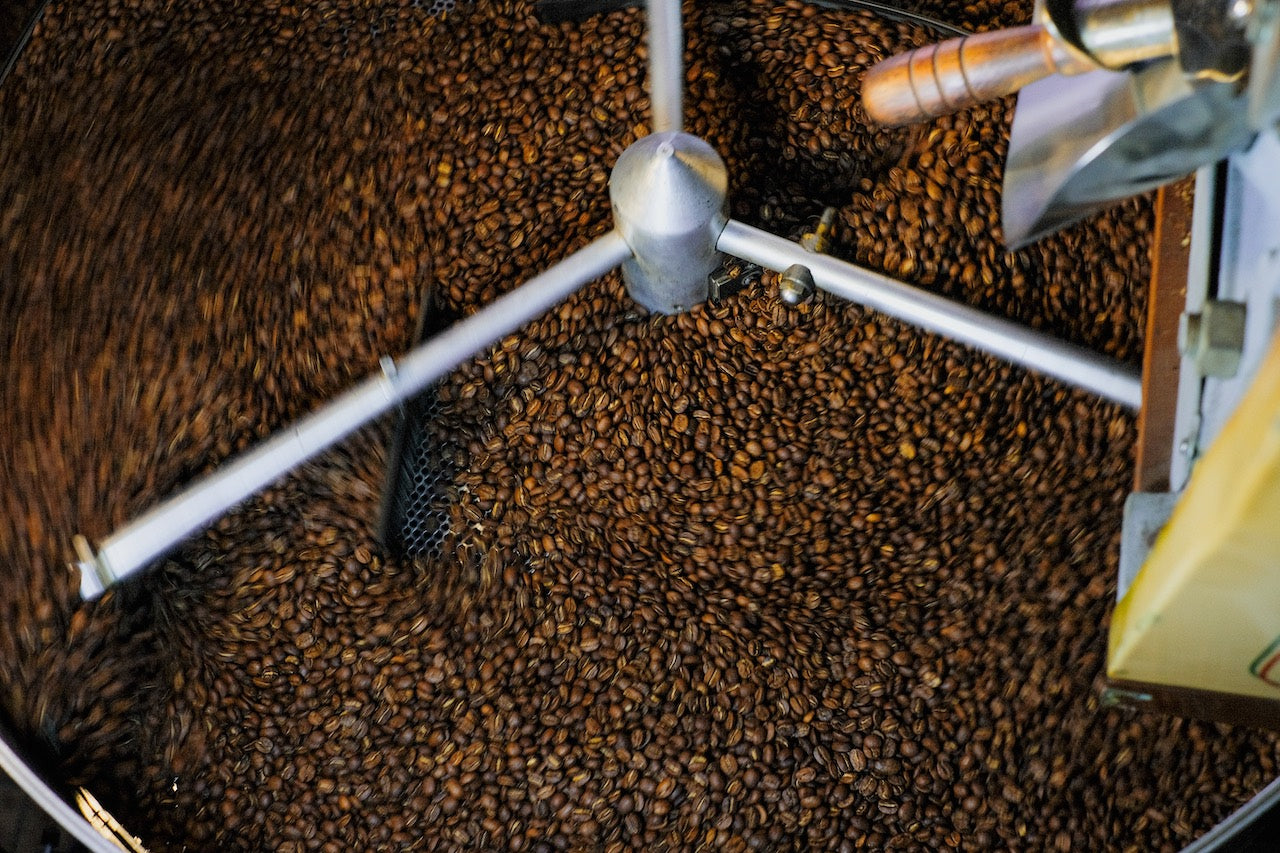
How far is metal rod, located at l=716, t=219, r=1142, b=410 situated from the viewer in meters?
0.95

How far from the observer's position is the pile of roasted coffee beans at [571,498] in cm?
114

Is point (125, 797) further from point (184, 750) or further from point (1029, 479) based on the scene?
point (1029, 479)

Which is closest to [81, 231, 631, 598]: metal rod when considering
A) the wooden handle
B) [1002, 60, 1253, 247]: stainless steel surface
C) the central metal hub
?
Answer: the central metal hub

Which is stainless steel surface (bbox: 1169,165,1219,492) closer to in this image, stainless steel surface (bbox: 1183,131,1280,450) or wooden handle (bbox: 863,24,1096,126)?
stainless steel surface (bbox: 1183,131,1280,450)

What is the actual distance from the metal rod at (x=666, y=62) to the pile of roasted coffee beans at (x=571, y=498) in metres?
0.22

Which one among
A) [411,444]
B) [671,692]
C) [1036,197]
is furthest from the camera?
[411,444]

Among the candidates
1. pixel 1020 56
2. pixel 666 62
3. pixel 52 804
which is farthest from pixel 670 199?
pixel 52 804

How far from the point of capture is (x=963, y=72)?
757 mm

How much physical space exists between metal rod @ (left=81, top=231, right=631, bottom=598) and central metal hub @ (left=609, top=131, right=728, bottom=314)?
0.20ft

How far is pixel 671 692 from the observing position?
1188 mm

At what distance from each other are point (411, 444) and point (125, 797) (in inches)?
19.8

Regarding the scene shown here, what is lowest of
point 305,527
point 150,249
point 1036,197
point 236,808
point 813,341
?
point 236,808

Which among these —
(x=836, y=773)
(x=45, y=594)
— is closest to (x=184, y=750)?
(x=45, y=594)

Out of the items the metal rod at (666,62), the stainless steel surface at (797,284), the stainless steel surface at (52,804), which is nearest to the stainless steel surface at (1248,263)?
the stainless steel surface at (797,284)
